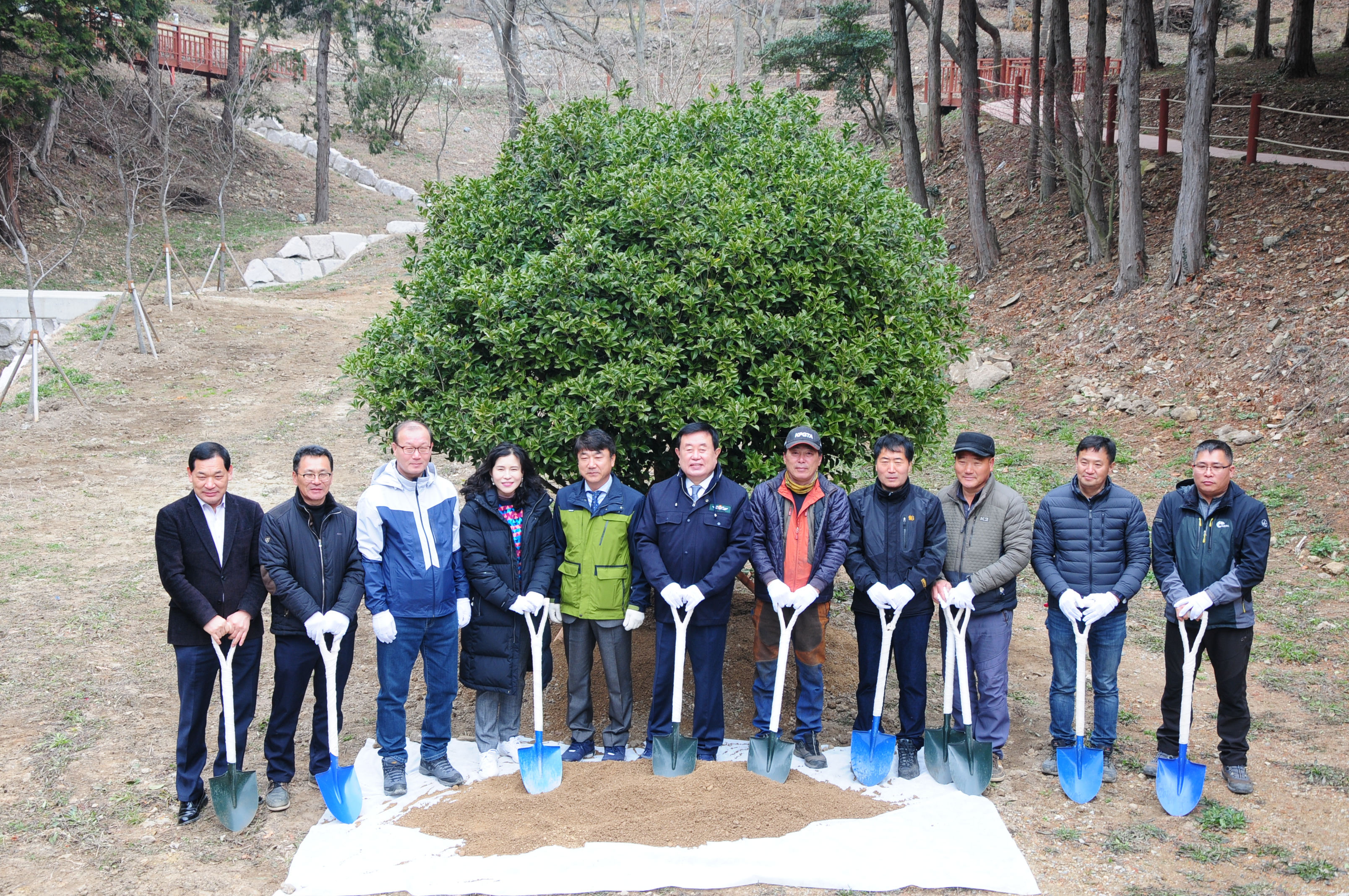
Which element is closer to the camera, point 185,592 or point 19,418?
point 185,592

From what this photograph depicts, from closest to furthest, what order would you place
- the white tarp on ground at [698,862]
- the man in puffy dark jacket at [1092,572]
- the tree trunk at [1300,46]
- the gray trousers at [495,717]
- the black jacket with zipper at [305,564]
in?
the white tarp on ground at [698,862]
the black jacket with zipper at [305,564]
the man in puffy dark jacket at [1092,572]
the gray trousers at [495,717]
the tree trunk at [1300,46]

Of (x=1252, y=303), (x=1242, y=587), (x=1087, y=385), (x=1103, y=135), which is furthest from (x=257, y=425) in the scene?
(x=1103, y=135)

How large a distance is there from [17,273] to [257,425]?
1323cm

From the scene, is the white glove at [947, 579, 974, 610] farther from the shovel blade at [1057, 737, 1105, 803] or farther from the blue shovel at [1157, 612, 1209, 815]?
the blue shovel at [1157, 612, 1209, 815]

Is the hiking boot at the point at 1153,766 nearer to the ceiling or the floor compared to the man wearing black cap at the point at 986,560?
nearer to the floor

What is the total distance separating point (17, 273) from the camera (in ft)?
72.8

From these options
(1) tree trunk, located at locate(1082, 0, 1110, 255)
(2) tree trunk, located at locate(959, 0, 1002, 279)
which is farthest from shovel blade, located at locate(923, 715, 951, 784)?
(2) tree trunk, located at locate(959, 0, 1002, 279)

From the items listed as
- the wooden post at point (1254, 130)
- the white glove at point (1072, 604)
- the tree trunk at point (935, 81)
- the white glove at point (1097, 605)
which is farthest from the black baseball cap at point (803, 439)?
the tree trunk at point (935, 81)

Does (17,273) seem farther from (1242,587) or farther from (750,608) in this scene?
(1242,587)

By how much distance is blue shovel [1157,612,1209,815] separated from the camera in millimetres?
4781

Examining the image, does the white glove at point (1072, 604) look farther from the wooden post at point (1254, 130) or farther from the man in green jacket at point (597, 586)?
the wooden post at point (1254, 130)

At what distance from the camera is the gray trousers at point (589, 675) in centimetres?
527

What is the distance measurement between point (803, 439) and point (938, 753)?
1.75 m

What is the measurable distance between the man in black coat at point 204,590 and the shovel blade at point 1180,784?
14.4 feet
